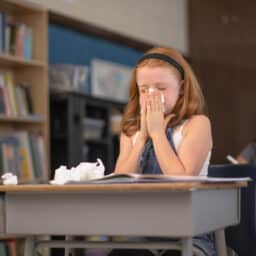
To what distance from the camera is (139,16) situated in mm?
6828

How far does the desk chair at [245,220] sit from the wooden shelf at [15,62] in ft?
8.76

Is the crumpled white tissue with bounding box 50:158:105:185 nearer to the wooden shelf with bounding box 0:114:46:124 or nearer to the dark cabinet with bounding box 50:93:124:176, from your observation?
the wooden shelf with bounding box 0:114:46:124

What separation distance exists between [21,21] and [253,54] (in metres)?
3.12

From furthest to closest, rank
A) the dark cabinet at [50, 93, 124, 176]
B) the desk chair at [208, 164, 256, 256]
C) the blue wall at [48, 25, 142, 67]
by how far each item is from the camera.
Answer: the blue wall at [48, 25, 142, 67]
the dark cabinet at [50, 93, 124, 176]
the desk chair at [208, 164, 256, 256]

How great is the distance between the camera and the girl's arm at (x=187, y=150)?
1.97 m

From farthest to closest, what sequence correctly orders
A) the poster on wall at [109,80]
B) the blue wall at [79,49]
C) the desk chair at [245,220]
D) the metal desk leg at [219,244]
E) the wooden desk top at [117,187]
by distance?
1. the poster on wall at [109,80]
2. the blue wall at [79,49]
3. the desk chair at [245,220]
4. the metal desk leg at [219,244]
5. the wooden desk top at [117,187]

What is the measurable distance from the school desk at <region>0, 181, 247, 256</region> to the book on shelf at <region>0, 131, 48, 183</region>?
9.65 feet

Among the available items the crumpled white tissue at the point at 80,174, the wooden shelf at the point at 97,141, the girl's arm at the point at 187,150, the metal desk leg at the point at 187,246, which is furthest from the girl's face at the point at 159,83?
the wooden shelf at the point at 97,141

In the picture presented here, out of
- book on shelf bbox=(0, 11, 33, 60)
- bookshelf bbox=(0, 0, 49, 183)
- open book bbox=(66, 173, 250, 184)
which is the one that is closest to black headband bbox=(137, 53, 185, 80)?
open book bbox=(66, 173, 250, 184)

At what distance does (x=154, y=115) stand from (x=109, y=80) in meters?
4.30

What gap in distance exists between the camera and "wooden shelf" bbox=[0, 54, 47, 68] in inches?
189

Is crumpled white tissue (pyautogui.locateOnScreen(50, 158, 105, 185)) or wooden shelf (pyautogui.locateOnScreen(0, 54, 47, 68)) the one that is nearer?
crumpled white tissue (pyautogui.locateOnScreen(50, 158, 105, 185))

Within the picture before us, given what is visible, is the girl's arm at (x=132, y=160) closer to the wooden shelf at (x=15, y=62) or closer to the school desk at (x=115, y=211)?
the school desk at (x=115, y=211)

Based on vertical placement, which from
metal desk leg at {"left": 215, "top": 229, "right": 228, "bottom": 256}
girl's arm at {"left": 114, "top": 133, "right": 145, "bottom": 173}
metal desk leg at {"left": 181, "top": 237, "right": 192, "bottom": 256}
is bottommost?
metal desk leg at {"left": 215, "top": 229, "right": 228, "bottom": 256}
